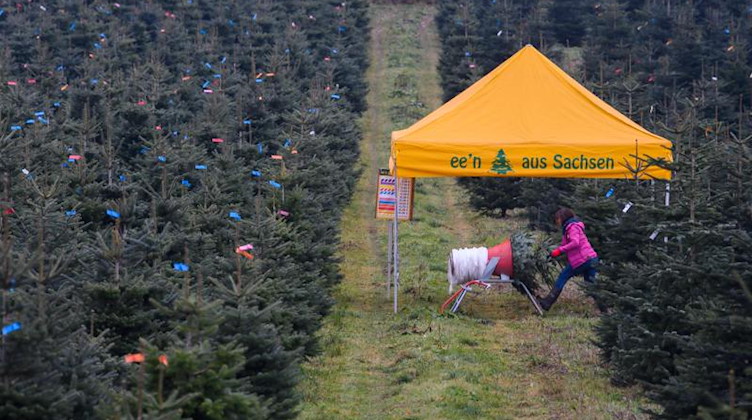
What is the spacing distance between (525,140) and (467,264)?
6.57ft

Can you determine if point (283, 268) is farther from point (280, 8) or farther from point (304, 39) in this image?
point (280, 8)

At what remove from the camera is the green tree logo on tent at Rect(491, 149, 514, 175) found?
635 inches

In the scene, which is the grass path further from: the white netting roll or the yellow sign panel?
the yellow sign panel

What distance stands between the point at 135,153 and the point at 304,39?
1675 cm

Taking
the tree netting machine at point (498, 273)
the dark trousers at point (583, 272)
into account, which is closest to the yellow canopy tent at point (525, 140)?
the tree netting machine at point (498, 273)

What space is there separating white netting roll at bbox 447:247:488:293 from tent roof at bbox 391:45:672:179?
1.19 meters

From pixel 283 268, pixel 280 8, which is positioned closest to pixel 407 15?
pixel 280 8

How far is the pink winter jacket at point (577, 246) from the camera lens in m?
15.7

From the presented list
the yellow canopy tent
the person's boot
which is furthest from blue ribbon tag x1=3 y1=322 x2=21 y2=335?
the person's boot

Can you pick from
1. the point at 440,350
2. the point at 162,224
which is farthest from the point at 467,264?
the point at 162,224

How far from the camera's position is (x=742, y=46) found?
3431 centimetres

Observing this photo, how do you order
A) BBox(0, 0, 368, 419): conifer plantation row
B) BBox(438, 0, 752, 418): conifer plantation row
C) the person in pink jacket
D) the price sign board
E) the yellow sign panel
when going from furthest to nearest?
the price sign board < the yellow sign panel < the person in pink jacket < BBox(438, 0, 752, 418): conifer plantation row < BBox(0, 0, 368, 419): conifer plantation row

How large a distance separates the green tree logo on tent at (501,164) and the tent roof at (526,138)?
1 centimetres

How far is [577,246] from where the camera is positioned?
51.5 ft
